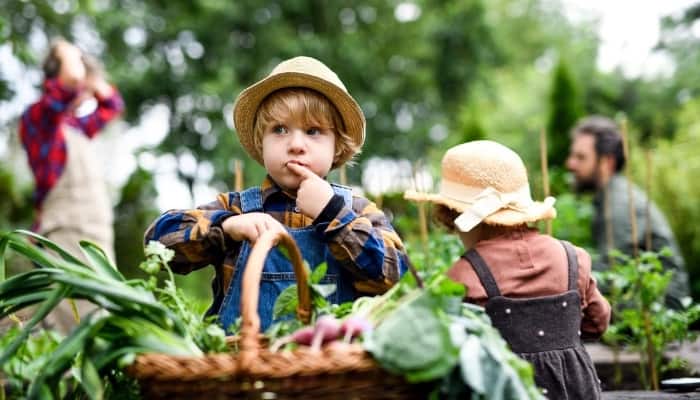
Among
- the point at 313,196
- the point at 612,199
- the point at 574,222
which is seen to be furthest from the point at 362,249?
the point at 574,222

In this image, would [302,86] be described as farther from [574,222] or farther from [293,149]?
[574,222]

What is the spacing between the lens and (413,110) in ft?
59.9

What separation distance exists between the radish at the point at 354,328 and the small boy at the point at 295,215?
49 centimetres

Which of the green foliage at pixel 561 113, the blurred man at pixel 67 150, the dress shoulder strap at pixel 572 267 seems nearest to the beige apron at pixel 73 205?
the blurred man at pixel 67 150

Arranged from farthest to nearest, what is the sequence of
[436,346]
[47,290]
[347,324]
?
1. [47,290]
2. [347,324]
3. [436,346]

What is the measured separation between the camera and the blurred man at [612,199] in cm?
493

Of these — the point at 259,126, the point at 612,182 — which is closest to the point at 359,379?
the point at 259,126

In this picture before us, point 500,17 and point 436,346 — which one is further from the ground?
point 500,17

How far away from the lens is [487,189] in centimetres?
247

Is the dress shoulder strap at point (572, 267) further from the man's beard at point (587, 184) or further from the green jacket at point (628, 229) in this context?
the man's beard at point (587, 184)

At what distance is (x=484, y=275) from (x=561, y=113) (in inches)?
336

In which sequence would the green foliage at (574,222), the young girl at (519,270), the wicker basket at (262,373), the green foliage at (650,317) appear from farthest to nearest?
1. the green foliage at (574,222)
2. the green foliage at (650,317)
3. the young girl at (519,270)
4. the wicker basket at (262,373)

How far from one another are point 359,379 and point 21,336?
0.67 meters

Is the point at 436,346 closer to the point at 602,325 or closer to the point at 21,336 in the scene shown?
the point at 21,336
